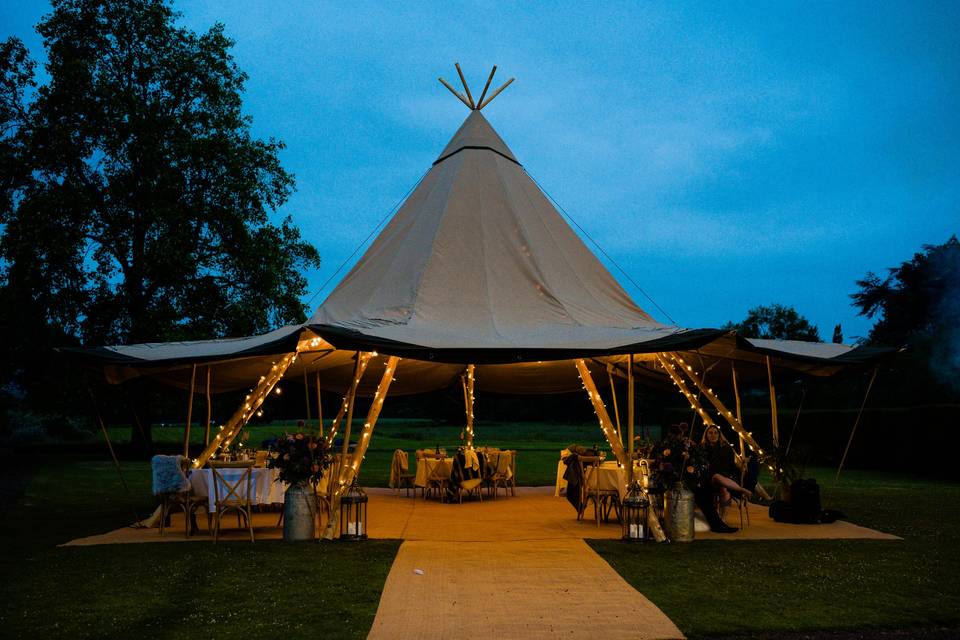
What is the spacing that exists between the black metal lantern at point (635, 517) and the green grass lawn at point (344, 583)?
10.5 inches

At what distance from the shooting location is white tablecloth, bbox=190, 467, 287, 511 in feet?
28.9

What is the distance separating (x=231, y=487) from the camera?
8.77 m

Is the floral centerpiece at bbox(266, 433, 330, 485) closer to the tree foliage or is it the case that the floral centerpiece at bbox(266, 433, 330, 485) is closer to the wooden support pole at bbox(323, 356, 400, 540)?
the wooden support pole at bbox(323, 356, 400, 540)

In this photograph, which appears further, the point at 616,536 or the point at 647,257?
the point at 647,257

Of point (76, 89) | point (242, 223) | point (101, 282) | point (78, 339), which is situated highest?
point (76, 89)

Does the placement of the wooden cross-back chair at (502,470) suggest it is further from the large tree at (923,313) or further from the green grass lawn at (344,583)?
the large tree at (923,313)

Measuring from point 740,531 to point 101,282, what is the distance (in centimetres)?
1664

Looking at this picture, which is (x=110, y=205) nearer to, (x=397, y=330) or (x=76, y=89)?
(x=76, y=89)

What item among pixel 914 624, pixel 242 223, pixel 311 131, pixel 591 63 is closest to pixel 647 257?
pixel 591 63

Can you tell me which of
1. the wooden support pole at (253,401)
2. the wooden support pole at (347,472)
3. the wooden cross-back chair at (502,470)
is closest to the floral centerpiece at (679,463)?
the wooden support pole at (347,472)

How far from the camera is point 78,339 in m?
20.5

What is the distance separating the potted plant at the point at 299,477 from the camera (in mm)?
8422

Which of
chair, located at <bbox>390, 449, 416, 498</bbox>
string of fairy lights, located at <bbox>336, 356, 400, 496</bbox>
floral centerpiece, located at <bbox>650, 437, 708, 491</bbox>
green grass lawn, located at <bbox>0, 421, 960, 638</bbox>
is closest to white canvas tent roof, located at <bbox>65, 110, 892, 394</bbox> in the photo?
string of fairy lights, located at <bbox>336, 356, 400, 496</bbox>

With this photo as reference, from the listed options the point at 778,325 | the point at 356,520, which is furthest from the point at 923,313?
the point at 356,520
